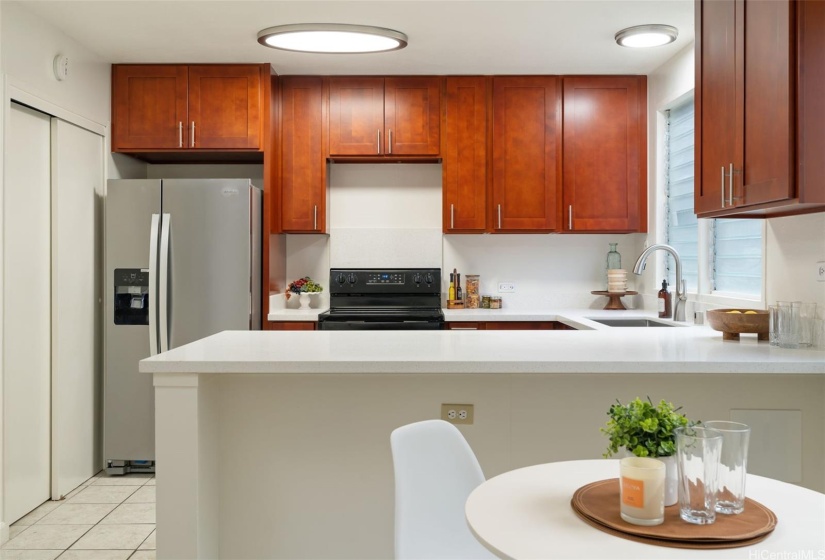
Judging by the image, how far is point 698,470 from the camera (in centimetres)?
137

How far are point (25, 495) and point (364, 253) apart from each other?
8.26 ft

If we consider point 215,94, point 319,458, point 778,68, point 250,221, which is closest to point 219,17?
point 215,94

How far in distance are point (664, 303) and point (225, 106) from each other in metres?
2.87

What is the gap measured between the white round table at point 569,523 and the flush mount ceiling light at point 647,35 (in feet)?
9.31

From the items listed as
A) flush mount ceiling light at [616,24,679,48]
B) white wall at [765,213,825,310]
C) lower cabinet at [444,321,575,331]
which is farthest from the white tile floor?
flush mount ceiling light at [616,24,679,48]

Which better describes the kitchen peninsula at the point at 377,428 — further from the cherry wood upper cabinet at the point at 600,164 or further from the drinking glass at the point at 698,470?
the cherry wood upper cabinet at the point at 600,164

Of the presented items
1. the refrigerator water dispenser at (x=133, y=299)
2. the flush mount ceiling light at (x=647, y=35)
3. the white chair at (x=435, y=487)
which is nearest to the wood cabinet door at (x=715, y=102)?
the flush mount ceiling light at (x=647, y=35)

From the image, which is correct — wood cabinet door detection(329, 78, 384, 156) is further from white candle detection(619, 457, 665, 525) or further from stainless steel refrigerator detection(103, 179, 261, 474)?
white candle detection(619, 457, 665, 525)

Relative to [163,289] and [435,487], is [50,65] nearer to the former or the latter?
[163,289]

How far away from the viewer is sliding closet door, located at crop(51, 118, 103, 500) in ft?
12.9

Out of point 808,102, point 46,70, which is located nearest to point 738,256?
point 808,102

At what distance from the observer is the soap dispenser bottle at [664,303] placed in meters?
4.28

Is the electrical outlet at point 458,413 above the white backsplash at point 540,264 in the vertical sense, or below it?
below

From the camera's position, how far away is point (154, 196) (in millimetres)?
4324
